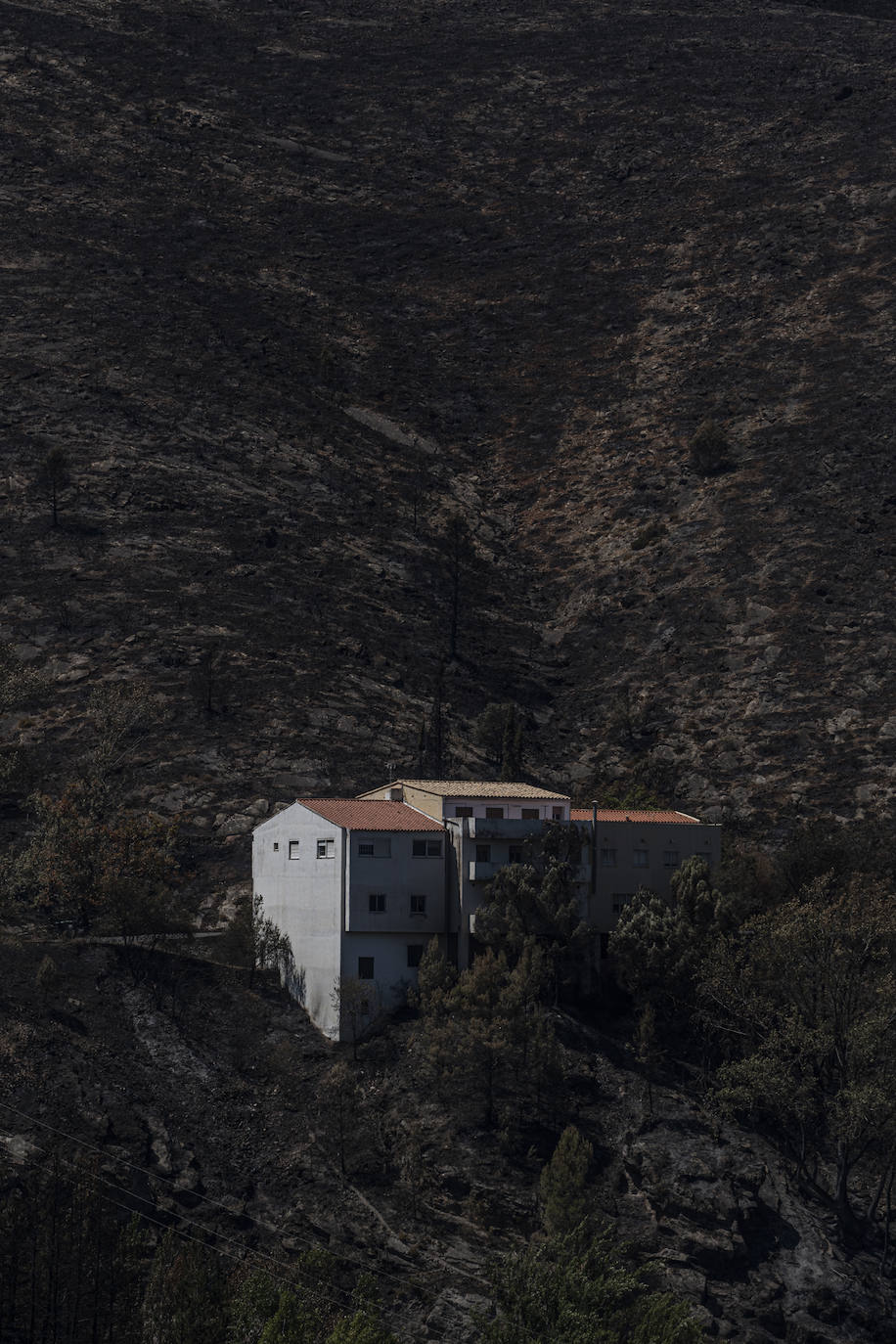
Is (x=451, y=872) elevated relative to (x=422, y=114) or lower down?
lower down

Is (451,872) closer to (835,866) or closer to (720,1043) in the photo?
(720,1043)

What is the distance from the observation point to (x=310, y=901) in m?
68.9

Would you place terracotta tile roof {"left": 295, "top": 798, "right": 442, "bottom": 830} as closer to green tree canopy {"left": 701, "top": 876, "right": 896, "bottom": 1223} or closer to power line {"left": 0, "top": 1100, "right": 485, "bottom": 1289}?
green tree canopy {"left": 701, "top": 876, "right": 896, "bottom": 1223}

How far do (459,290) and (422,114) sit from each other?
3165 cm

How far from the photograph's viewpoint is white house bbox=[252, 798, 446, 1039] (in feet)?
218

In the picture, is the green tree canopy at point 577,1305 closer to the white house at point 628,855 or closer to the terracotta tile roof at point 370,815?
the white house at point 628,855

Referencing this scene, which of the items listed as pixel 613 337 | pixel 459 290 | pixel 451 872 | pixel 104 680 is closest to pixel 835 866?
pixel 451 872

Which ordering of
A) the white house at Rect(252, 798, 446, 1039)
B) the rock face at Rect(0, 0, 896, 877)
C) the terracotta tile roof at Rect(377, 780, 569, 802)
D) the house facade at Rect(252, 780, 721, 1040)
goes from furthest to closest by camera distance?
the rock face at Rect(0, 0, 896, 877)
the terracotta tile roof at Rect(377, 780, 569, 802)
the house facade at Rect(252, 780, 721, 1040)
the white house at Rect(252, 798, 446, 1039)

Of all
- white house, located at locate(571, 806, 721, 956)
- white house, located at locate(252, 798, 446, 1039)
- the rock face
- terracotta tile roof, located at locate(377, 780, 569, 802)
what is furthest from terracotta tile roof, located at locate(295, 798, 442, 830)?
the rock face

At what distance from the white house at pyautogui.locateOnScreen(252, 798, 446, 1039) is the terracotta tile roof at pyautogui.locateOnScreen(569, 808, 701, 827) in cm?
761

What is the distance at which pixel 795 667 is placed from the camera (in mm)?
101188

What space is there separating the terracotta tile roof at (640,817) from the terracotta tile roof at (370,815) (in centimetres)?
710

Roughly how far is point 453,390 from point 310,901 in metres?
81.2

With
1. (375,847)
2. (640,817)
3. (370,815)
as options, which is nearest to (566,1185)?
(375,847)
